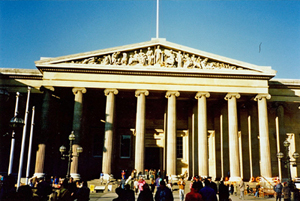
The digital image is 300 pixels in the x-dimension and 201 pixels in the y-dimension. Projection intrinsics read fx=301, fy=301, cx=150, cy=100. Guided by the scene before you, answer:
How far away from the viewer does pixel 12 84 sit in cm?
3488

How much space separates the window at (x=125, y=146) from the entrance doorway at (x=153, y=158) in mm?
2554

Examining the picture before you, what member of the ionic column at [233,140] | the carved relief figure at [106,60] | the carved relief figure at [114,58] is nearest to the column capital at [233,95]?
the ionic column at [233,140]

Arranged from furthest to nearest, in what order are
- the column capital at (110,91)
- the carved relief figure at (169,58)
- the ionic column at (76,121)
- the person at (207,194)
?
the carved relief figure at (169,58)
the column capital at (110,91)
the ionic column at (76,121)
the person at (207,194)

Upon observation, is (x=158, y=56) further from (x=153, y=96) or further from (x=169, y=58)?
(x=153, y=96)

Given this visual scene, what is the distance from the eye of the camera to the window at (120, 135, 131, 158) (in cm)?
3981

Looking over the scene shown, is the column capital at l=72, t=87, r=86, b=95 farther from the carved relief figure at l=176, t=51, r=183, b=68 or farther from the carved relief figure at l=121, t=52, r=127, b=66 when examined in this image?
the carved relief figure at l=176, t=51, r=183, b=68

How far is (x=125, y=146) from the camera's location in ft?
132

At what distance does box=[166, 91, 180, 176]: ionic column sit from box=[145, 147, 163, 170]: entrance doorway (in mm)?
8119

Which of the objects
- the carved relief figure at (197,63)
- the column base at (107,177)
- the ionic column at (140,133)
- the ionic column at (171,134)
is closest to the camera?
the column base at (107,177)

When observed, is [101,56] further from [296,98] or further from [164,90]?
[296,98]

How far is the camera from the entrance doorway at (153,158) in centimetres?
3991

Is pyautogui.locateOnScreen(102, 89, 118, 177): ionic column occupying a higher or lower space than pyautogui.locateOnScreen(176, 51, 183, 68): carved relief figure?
lower

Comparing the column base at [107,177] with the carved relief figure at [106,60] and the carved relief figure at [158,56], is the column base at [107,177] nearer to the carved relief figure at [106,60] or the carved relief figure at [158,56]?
the carved relief figure at [106,60]

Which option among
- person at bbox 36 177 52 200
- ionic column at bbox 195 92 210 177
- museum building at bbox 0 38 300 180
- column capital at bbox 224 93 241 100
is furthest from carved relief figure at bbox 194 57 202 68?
person at bbox 36 177 52 200
